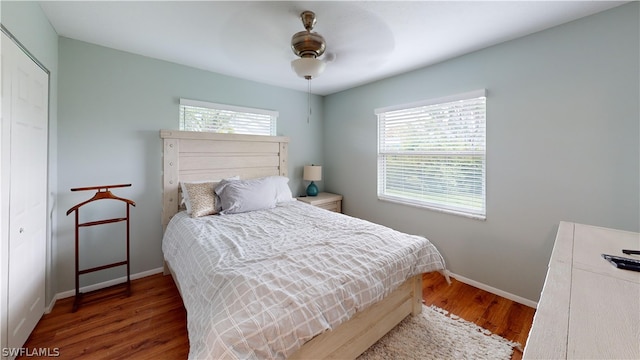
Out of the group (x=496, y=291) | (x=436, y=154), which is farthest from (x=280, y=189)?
(x=496, y=291)

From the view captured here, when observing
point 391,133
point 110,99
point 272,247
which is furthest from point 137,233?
point 391,133

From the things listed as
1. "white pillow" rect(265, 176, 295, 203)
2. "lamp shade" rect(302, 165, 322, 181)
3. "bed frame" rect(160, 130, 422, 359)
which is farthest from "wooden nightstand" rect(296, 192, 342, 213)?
"bed frame" rect(160, 130, 422, 359)

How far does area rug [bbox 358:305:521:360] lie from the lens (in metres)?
1.67

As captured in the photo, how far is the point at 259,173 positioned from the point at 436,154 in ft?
7.49

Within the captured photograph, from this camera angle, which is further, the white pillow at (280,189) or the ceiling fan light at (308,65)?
the white pillow at (280,189)

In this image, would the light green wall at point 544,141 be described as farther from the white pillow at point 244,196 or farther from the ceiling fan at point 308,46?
the white pillow at point 244,196

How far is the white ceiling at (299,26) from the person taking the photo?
181 centimetres

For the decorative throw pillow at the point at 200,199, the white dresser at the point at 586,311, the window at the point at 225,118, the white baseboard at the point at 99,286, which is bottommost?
the white baseboard at the point at 99,286

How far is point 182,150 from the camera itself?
114 inches

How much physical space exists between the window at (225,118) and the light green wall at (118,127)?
10 cm

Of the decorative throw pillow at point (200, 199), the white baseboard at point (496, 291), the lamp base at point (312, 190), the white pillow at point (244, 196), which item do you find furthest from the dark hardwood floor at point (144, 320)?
the lamp base at point (312, 190)

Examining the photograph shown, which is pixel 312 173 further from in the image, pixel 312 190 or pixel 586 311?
pixel 586 311

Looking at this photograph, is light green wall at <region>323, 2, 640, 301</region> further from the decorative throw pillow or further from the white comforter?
the decorative throw pillow

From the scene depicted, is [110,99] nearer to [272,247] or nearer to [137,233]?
[137,233]
